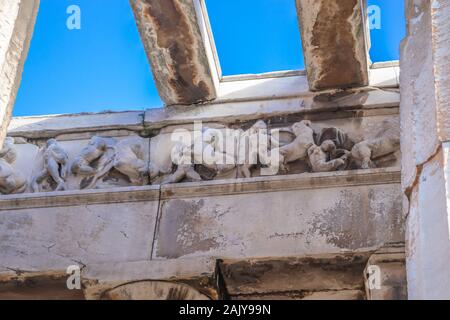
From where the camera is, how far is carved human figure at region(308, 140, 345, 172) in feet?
22.0

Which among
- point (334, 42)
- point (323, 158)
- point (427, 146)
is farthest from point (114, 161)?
point (427, 146)

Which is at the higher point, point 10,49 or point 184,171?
point 184,171

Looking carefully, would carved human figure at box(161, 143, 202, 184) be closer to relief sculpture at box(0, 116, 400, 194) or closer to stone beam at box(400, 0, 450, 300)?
relief sculpture at box(0, 116, 400, 194)

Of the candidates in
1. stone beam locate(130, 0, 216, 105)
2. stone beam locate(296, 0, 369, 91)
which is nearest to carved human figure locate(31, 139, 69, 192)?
stone beam locate(130, 0, 216, 105)

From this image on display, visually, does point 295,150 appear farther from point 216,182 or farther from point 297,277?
point 297,277

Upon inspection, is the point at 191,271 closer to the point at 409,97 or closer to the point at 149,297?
the point at 149,297

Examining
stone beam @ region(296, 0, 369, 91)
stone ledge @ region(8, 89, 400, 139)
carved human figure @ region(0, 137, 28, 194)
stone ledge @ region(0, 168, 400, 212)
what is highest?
stone beam @ region(296, 0, 369, 91)

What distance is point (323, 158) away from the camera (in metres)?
6.77

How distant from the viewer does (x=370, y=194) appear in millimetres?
6492

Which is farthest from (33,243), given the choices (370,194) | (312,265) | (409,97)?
(409,97)

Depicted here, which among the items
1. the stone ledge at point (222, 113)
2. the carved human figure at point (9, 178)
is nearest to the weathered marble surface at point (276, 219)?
the stone ledge at point (222, 113)

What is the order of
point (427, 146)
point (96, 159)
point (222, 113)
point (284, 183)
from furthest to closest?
1. point (222, 113)
2. point (96, 159)
3. point (284, 183)
4. point (427, 146)

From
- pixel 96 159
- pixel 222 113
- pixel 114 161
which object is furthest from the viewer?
pixel 222 113

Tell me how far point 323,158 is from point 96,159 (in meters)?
1.75
